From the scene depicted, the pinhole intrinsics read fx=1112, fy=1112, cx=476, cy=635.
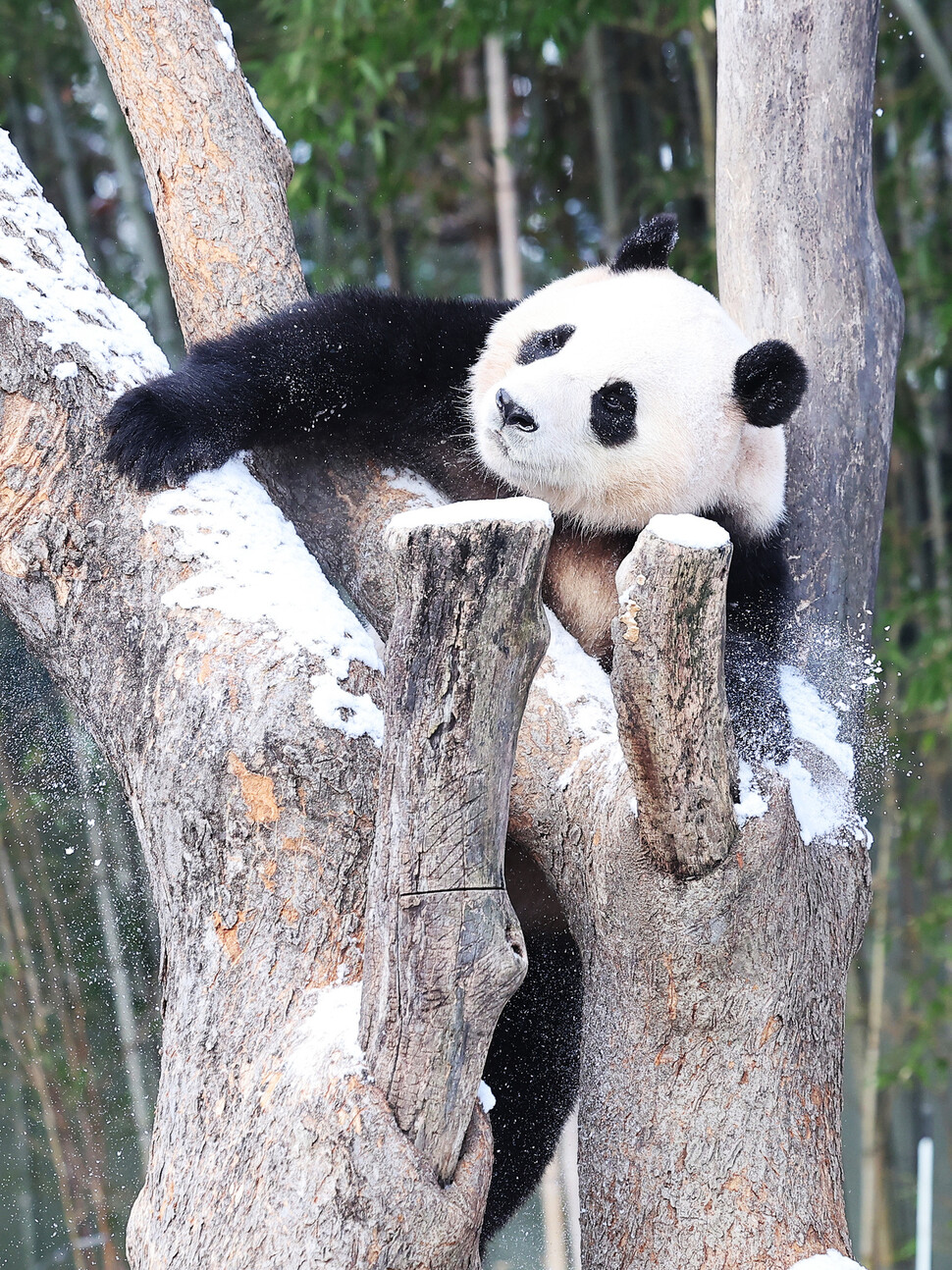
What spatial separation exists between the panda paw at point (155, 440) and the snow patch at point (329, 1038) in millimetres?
619

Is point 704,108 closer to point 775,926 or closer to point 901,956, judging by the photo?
point 775,926

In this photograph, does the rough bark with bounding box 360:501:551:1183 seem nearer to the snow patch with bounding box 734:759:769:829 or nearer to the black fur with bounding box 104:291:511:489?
the snow patch with bounding box 734:759:769:829

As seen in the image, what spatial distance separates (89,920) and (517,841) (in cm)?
179

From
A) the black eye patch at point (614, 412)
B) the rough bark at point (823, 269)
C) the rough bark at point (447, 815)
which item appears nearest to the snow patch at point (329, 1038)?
the rough bark at point (447, 815)

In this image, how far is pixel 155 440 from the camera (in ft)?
4.19

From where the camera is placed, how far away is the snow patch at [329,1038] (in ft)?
2.93

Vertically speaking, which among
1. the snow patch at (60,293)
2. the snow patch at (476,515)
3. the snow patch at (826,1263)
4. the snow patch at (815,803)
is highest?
the snow patch at (60,293)

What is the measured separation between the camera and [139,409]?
4.25 feet

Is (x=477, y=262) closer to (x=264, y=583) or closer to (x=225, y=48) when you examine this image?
(x=225, y=48)

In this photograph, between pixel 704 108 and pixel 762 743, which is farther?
pixel 704 108

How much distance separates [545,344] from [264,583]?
52cm

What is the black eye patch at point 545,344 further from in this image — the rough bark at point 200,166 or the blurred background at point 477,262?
the blurred background at point 477,262

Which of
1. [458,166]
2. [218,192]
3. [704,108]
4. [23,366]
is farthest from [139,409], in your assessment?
[458,166]

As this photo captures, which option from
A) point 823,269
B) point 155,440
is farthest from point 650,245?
point 155,440
